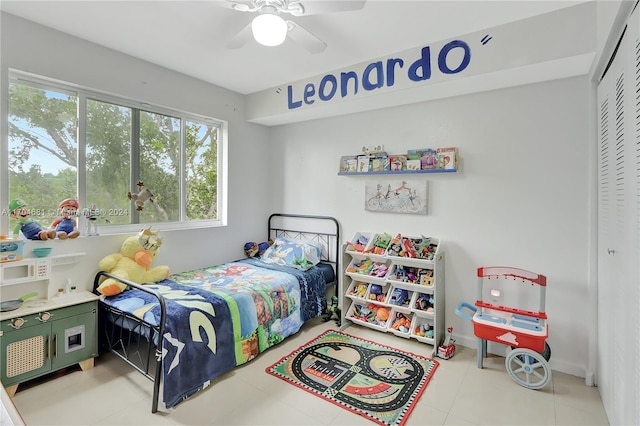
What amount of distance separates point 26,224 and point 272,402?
85.1 inches

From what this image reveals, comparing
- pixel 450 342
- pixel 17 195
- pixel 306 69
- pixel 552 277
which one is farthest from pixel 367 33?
pixel 17 195

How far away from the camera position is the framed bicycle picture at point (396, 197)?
121 inches

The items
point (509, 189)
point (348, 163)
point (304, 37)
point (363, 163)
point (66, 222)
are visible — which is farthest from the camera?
point (348, 163)

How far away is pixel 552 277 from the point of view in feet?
8.20

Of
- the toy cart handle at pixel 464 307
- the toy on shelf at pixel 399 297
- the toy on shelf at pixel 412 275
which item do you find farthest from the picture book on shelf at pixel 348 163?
the toy cart handle at pixel 464 307

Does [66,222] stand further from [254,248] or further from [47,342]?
[254,248]

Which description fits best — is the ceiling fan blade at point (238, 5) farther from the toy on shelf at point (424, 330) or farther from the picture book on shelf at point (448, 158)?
the toy on shelf at point (424, 330)

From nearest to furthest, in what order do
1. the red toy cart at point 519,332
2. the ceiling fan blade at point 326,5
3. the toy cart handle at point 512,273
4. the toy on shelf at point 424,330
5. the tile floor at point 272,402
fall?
the ceiling fan blade at point 326,5 < the tile floor at point 272,402 < the red toy cart at point 519,332 < the toy cart handle at point 512,273 < the toy on shelf at point 424,330

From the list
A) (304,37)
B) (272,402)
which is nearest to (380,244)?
(272,402)

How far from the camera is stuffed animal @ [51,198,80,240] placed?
2.41 meters

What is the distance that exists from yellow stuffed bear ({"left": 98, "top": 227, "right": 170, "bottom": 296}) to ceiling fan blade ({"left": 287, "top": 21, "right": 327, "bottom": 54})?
2044 millimetres

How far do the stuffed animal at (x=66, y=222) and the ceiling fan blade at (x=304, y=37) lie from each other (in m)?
2.12

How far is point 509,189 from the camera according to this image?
2.65 m

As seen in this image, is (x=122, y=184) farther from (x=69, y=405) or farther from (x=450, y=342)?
(x=450, y=342)
